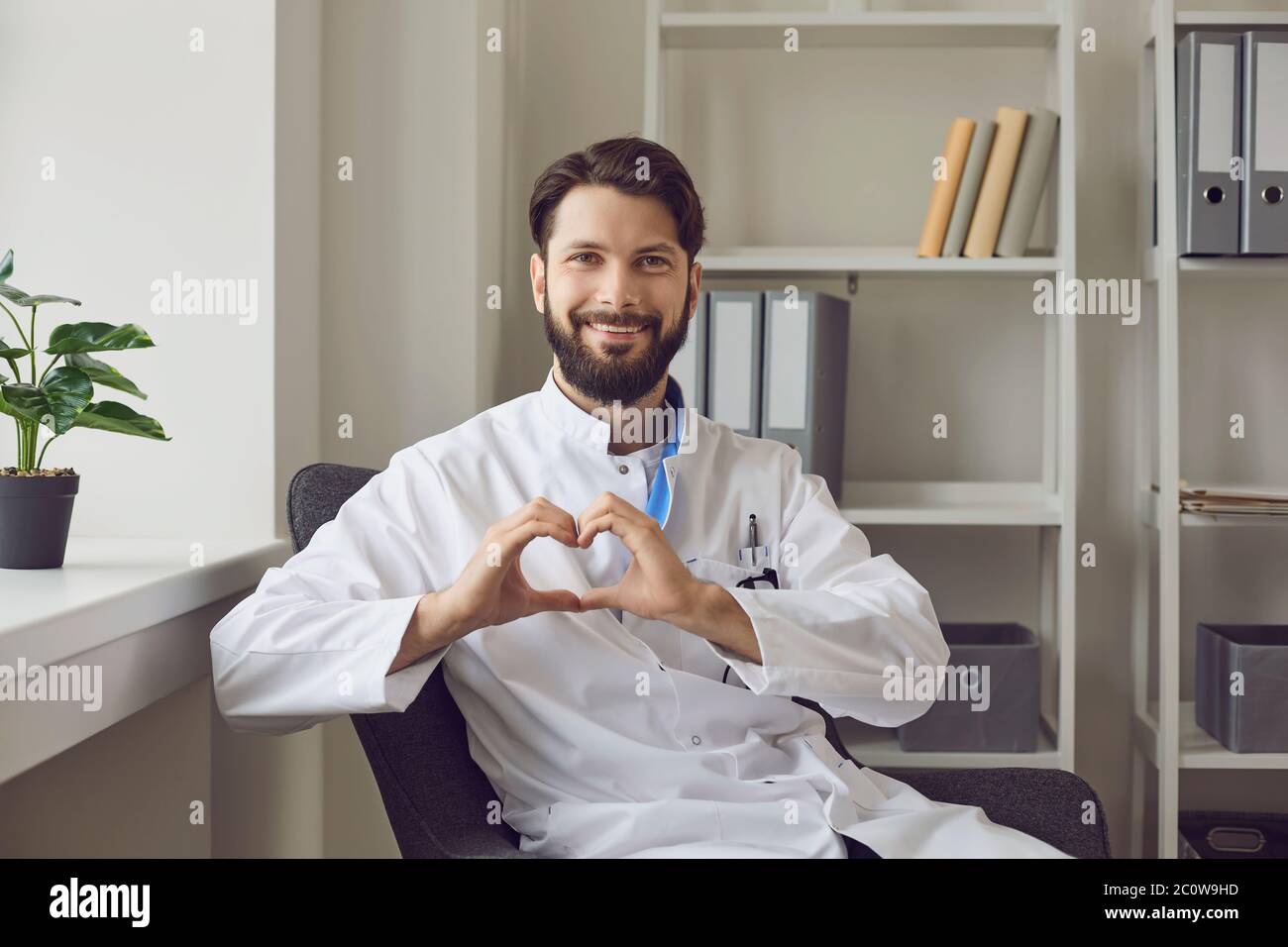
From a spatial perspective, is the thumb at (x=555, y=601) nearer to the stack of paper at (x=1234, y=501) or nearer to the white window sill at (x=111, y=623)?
the white window sill at (x=111, y=623)

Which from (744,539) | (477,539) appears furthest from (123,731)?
(744,539)

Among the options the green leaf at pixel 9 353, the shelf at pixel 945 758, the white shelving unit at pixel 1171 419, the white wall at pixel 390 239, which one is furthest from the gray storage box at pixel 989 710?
the green leaf at pixel 9 353

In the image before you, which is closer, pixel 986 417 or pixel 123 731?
pixel 123 731

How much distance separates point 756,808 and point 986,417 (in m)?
1.29

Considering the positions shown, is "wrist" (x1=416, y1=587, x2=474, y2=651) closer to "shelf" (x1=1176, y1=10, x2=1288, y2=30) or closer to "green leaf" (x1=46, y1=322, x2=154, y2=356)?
"green leaf" (x1=46, y1=322, x2=154, y2=356)

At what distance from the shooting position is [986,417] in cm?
220

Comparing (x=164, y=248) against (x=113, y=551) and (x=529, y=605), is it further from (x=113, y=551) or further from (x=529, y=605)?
(x=529, y=605)

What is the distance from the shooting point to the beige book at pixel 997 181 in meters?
1.88

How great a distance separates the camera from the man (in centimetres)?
111

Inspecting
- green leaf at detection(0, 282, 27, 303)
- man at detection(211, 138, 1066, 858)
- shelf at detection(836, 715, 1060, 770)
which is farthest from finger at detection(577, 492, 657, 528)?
shelf at detection(836, 715, 1060, 770)

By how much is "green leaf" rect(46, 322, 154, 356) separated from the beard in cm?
48

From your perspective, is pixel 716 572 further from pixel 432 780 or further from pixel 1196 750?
pixel 1196 750

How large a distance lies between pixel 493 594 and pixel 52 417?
0.51 meters
